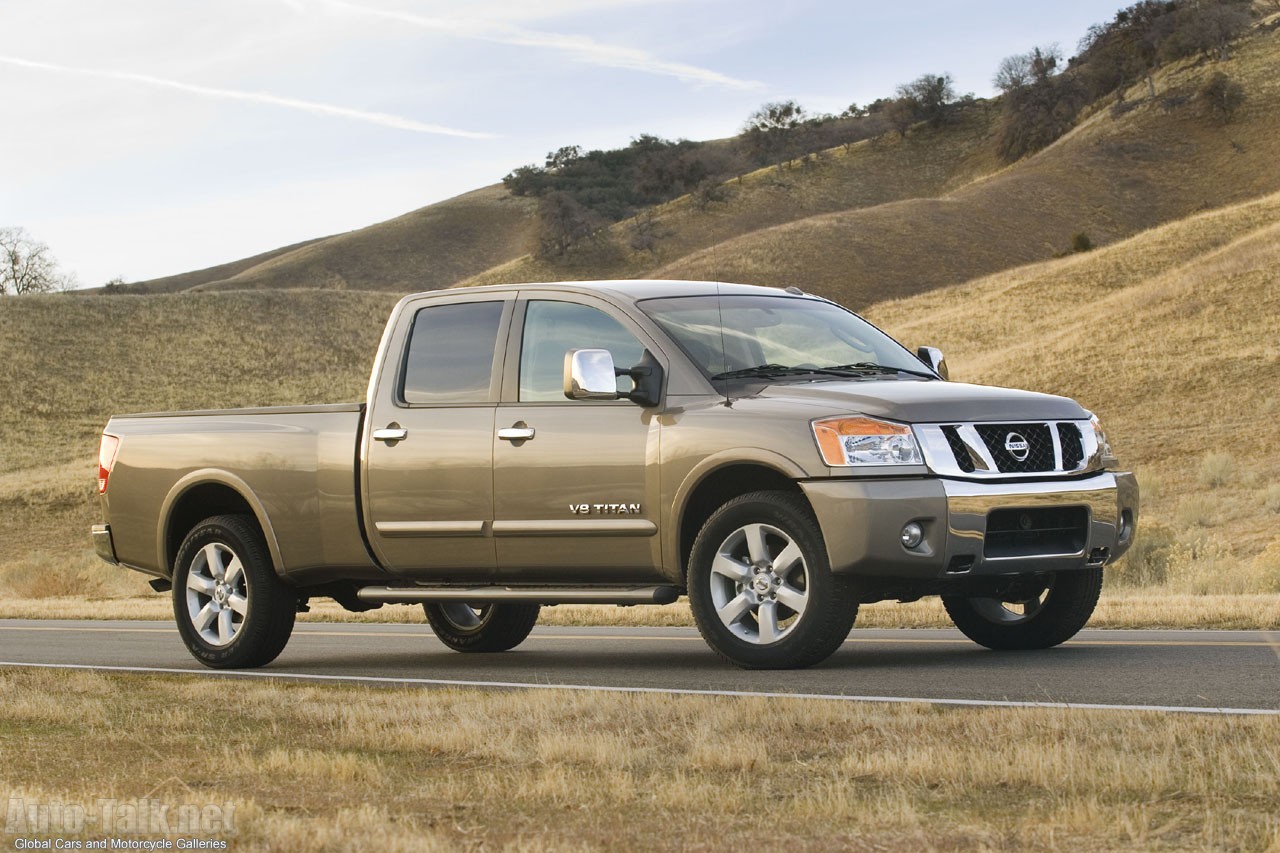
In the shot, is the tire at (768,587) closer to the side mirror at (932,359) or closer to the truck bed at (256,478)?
the side mirror at (932,359)

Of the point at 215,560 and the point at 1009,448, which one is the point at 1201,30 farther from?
the point at 1009,448

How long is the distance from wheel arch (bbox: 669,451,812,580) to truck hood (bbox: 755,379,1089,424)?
0.38m

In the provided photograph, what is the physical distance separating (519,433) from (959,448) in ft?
8.33

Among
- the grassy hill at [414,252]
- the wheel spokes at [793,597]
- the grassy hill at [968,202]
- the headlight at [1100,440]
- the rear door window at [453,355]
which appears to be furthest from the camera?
the grassy hill at [414,252]

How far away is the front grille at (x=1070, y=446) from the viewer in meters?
9.36

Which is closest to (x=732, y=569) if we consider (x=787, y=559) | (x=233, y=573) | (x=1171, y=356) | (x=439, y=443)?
(x=787, y=559)

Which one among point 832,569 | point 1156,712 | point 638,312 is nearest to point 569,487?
point 638,312

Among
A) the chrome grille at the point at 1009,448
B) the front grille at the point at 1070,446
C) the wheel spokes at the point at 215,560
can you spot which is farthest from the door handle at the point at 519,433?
the front grille at the point at 1070,446

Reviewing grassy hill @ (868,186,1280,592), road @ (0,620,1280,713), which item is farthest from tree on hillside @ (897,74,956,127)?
road @ (0,620,1280,713)

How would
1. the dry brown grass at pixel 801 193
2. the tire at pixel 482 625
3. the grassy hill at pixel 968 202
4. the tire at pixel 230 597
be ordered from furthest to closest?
1. the dry brown grass at pixel 801 193
2. the grassy hill at pixel 968 202
3. the tire at pixel 482 625
4. the tire at pixel 230 597

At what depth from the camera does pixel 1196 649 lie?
1002 cm

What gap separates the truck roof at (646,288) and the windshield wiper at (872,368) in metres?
0.79

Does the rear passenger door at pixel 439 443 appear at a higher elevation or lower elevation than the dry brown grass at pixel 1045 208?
lower

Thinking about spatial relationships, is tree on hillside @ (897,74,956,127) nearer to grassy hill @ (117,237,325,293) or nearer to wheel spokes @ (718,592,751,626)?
grassy hill @ (117,237,325,293)
